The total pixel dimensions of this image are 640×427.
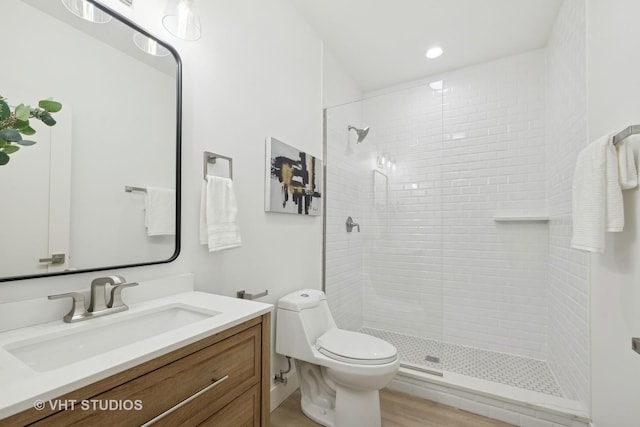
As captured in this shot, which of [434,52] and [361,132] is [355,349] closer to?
[361,132]

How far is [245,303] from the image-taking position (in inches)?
43.9

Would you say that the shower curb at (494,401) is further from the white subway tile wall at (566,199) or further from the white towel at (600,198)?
the white towel at (600,198)

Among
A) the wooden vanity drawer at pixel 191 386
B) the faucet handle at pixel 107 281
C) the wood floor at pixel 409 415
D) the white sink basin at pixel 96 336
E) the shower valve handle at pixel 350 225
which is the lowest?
the wood floor at pixel 409 415

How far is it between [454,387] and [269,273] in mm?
1395

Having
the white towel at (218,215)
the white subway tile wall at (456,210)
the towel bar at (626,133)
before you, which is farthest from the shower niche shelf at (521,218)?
the white towel at (218,215)

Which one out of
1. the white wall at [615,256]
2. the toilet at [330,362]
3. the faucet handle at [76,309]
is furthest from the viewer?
the toilet at [330,362]

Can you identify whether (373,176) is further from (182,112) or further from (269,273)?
(182,112)

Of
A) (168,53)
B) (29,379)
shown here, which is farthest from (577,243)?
(168,53)

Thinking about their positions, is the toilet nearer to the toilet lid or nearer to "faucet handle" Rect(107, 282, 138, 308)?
the toilet lid

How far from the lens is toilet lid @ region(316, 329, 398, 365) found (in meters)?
1.49

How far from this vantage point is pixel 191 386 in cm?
79

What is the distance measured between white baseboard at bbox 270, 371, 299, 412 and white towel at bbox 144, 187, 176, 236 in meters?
1.23

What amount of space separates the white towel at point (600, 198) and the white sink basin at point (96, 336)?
1.51 m

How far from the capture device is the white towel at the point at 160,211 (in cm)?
116
